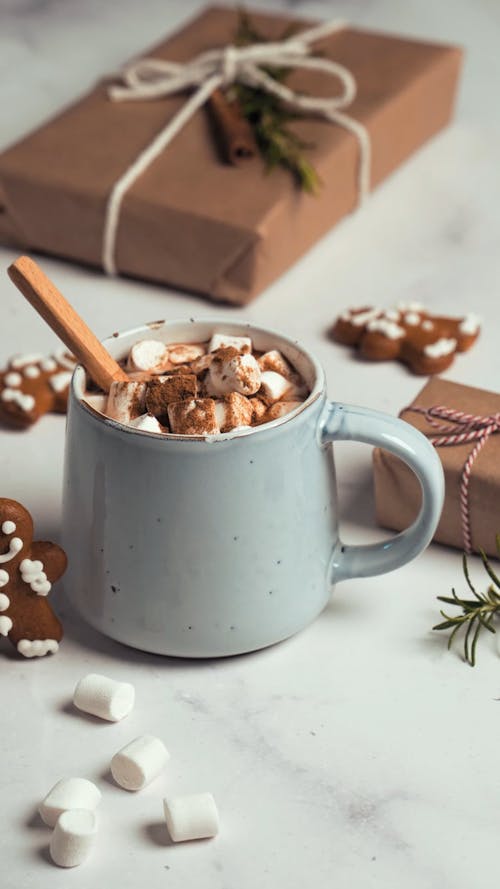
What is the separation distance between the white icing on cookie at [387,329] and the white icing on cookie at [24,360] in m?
0.32

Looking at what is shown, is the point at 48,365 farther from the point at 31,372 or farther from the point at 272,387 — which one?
the point at 272,387

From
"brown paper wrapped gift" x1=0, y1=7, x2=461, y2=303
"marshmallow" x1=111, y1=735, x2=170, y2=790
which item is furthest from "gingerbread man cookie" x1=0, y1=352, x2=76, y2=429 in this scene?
"marshmallow" x1=111, y1=735, x2=170, y2=790

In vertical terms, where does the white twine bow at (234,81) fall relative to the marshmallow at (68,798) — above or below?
above

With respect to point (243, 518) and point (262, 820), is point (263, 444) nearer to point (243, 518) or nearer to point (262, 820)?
point (243, 518)

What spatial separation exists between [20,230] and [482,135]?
66cm

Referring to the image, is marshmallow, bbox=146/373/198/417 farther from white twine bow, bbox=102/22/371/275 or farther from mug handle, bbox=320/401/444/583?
white twine bow, bbox=102/22/371/275

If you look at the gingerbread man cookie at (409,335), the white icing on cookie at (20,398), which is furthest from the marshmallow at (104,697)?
the gingerbread man cookie at (409,335)

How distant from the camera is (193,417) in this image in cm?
83

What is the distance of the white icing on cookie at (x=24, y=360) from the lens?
1195 millimetres

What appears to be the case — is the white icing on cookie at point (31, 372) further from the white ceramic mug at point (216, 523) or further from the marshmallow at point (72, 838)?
the marshmallow at point (72, 838)

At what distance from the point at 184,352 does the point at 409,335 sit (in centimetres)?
39

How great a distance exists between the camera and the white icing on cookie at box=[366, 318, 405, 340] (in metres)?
1.25

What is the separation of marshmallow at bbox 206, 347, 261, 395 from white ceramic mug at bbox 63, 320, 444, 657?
0.14 ft

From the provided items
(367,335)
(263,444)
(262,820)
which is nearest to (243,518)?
(263,444)
